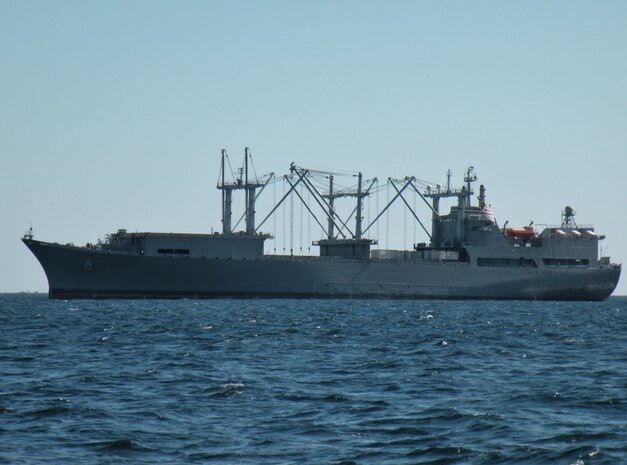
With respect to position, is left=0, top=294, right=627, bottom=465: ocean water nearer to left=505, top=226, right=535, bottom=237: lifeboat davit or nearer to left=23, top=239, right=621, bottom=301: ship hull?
left=23, top=239, right=621, bottom=301: ship hull

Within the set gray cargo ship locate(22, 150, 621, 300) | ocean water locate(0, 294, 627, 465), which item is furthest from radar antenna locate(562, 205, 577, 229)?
ocean water locate(0, 294, 627, 465)

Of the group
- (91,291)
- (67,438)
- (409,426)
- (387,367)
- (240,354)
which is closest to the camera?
(67,438)

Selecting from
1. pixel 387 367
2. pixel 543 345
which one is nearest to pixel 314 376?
pixel 387 367

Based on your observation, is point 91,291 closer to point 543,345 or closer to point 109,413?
point 543,345

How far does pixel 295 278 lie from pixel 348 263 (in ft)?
22.3

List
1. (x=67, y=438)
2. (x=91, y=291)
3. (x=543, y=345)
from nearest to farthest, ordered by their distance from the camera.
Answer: (x=67, y=438) → (x=543, y=345) → (x=91, y=291)

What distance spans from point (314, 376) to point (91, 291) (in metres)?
67.0

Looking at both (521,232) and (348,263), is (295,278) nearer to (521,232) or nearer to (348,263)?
(348,263)

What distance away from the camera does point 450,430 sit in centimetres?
1800

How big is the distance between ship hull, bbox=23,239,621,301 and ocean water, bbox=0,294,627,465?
4993cm

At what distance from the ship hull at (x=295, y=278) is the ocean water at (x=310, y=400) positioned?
4993 centimetres

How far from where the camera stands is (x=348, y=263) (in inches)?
3861

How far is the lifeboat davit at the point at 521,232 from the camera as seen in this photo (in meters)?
109

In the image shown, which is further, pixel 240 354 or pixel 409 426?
pixel 240 354
